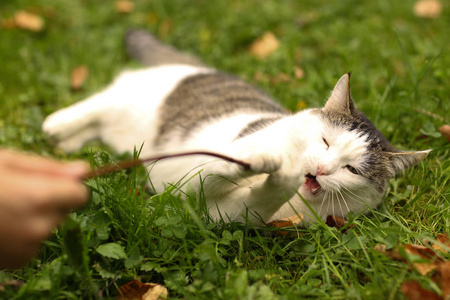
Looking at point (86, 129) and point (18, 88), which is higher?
point (18, 88)

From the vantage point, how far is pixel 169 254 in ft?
5.32

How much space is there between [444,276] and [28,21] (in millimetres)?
3946

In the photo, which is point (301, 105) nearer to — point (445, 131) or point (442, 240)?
point (445, 131)

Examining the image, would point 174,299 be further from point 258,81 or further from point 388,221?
point 258,81

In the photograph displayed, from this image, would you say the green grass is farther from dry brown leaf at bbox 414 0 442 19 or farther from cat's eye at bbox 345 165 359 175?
cat's eye at bbox 345 165 359 175

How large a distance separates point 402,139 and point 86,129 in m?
2.24

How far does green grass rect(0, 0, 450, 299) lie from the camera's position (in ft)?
4.94

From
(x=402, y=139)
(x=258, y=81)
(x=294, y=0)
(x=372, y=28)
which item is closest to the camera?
(x=402, y=139)

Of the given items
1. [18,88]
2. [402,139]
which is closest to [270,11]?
[402,139]

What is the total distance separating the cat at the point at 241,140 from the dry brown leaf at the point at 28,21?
4.31 ft

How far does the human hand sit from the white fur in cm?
72

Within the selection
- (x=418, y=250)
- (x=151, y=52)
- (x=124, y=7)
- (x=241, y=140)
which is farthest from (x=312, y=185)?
(x=124, y=7)

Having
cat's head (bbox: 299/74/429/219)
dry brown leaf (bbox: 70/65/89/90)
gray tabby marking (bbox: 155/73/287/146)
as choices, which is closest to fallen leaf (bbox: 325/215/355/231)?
cat's head (bbox: 299/74/429/219)

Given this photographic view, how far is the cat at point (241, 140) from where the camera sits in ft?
5.70
